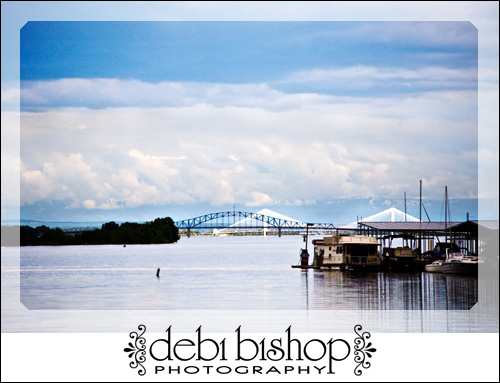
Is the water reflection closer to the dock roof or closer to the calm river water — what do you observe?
the calm river water

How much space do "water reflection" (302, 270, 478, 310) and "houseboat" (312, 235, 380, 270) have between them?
108 inches

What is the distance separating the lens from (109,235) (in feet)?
424

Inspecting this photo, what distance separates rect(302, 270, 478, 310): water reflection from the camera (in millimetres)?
23891

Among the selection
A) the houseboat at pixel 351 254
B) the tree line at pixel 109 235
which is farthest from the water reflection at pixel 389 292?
the tree line at pixel 109 235

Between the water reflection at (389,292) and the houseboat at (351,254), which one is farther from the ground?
the houseboat at (351,254)

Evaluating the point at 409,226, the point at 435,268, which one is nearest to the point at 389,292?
the point at 435,268

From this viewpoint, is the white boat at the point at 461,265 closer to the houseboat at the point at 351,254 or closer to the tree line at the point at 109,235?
the houseboat at the point at 351,254

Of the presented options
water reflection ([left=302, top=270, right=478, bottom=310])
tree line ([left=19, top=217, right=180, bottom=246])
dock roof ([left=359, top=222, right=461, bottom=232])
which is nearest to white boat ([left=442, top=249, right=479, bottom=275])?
water reflection ([left=302, top=270, right=478, bottom=310])

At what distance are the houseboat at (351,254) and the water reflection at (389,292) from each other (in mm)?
2734

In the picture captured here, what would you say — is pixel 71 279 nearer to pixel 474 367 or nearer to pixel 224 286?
pixel 224 286

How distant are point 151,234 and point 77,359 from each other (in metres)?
128

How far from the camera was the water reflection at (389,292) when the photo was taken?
941 inches

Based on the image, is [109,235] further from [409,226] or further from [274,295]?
[274,295]

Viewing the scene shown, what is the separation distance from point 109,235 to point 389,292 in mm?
104409
